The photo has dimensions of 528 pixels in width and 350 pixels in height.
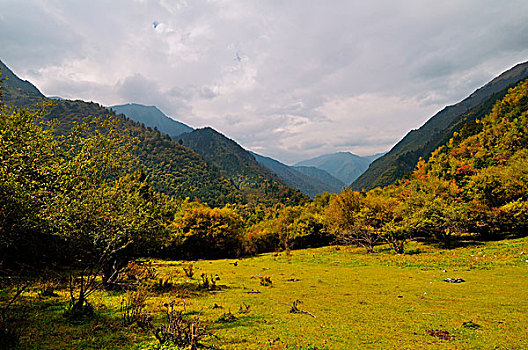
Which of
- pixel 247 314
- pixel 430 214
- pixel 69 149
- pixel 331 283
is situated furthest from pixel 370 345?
pixel 430 214

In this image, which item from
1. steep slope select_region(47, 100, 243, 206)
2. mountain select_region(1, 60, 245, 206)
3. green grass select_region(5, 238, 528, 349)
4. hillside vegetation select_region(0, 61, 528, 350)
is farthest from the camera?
steep slope select_region(47, 100, 243, 206)

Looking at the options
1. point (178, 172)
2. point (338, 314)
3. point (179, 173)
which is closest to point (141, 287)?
point (338, 314)

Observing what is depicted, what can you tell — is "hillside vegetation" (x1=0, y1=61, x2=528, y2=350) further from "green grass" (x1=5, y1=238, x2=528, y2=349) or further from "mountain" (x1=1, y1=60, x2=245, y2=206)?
"mountain" (x1=1, y1=60, x2=245, y2=206)

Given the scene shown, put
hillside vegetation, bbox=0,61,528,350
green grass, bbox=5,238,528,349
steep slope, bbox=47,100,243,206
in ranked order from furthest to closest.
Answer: steep slope, bbox=47,100,243,206 → hillside vegetation, bbox=0,61,528,350 → green grass, bbox=5,238,528,349

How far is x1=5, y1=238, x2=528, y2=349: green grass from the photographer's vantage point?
22.6ft

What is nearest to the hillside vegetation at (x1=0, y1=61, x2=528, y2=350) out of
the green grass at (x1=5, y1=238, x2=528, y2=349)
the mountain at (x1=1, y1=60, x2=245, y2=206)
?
the green grass at (x1=5, y1=238, x2=528, y2=349)

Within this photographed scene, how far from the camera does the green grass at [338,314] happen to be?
690cm

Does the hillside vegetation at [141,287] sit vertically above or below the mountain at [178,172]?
below

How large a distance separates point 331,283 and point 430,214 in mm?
19540

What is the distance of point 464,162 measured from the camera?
208 ft

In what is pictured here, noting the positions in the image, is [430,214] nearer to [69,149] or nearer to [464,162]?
[69,149]

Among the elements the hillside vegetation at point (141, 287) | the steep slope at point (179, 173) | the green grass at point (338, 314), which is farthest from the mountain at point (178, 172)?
the green grass at point (338, 314)

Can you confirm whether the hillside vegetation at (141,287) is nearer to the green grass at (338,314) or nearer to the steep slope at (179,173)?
the green grass at (338,314)

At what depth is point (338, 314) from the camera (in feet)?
31.7
